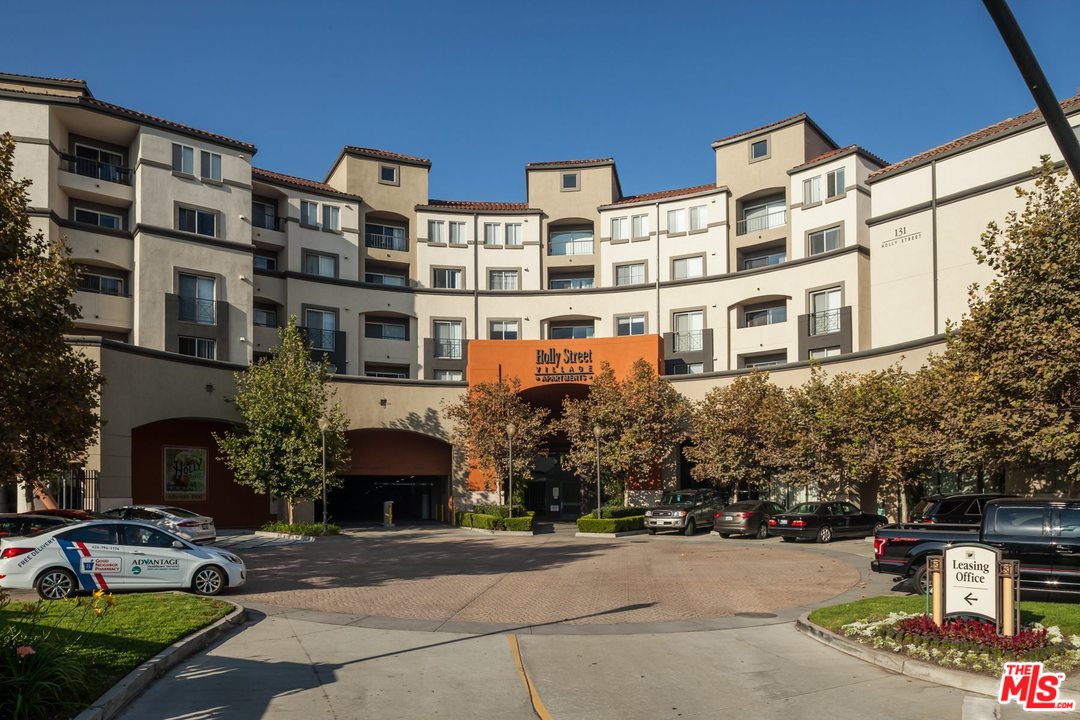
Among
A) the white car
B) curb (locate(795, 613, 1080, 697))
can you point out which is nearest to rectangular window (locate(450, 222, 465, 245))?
the white car

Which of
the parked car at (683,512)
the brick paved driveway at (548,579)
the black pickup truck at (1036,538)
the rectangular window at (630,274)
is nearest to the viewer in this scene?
the black pickup truck at (1036,538)

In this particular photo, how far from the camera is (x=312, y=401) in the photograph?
3531cm

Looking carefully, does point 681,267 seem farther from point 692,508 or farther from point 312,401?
point 312,401

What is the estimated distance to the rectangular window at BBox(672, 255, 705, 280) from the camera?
49906 millimetres

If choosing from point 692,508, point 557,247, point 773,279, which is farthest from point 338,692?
point 557,247

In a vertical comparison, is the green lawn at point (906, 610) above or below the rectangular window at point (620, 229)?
below

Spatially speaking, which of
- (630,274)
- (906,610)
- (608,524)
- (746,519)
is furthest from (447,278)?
(906,610)

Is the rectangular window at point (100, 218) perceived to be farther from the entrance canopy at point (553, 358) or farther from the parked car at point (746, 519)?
the parked car at point (746, 519)

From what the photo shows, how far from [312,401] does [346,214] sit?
17.9m

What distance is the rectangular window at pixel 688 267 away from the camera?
49.9m

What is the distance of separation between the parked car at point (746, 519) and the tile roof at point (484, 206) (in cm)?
2760

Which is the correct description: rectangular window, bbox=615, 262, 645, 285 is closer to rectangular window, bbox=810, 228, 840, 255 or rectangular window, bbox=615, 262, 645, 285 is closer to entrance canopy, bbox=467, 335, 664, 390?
entrance canopy, bbox=467, 335, 664, 390

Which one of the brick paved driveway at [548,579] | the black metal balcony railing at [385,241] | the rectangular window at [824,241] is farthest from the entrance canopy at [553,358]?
the brick paved driveway at [548,579]

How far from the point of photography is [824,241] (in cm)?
4512
